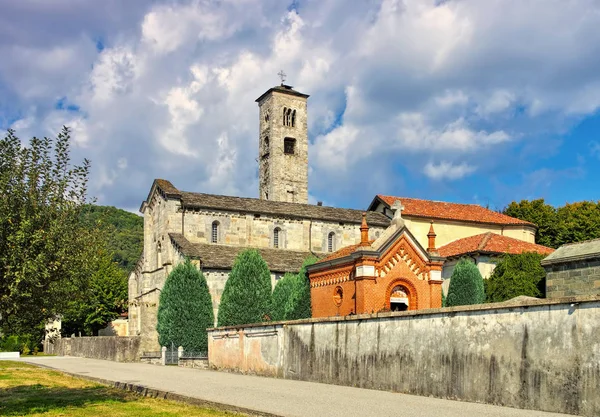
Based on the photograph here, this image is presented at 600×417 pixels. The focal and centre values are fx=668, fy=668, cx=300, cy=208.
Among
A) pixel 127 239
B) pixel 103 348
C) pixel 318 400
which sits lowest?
pixel 103 348

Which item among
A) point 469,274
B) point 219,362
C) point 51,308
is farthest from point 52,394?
point 469,274

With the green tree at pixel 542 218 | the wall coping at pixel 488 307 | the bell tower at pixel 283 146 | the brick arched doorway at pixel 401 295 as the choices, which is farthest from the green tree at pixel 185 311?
the green tree at pixel 542 218

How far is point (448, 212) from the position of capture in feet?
188

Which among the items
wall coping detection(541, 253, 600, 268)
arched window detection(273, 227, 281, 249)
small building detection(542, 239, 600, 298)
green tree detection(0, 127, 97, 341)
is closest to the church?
arched window detection(273, 227, 281, 249)

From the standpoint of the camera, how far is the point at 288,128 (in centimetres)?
8081

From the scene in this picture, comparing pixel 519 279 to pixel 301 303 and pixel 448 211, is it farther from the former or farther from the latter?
pixel 448 211

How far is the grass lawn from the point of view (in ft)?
53.3

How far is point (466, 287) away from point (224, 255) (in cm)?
1827

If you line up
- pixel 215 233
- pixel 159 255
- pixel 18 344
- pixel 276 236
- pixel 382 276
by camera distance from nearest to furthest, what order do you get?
pixel 382 276 < pixel 215 233 < pixel 159 255 < pixel 276 236 < pixel 18 344

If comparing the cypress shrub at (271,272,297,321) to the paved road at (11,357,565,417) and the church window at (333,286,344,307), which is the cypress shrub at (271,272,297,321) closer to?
the church window at (333,286,344,307)

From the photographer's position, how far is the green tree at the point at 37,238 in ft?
51.3

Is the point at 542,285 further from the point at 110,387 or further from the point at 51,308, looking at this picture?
the point at 51,308

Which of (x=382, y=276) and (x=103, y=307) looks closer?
(x=382, y=276)

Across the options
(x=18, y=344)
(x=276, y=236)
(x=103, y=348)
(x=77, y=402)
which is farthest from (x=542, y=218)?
(x=77, y=402)
